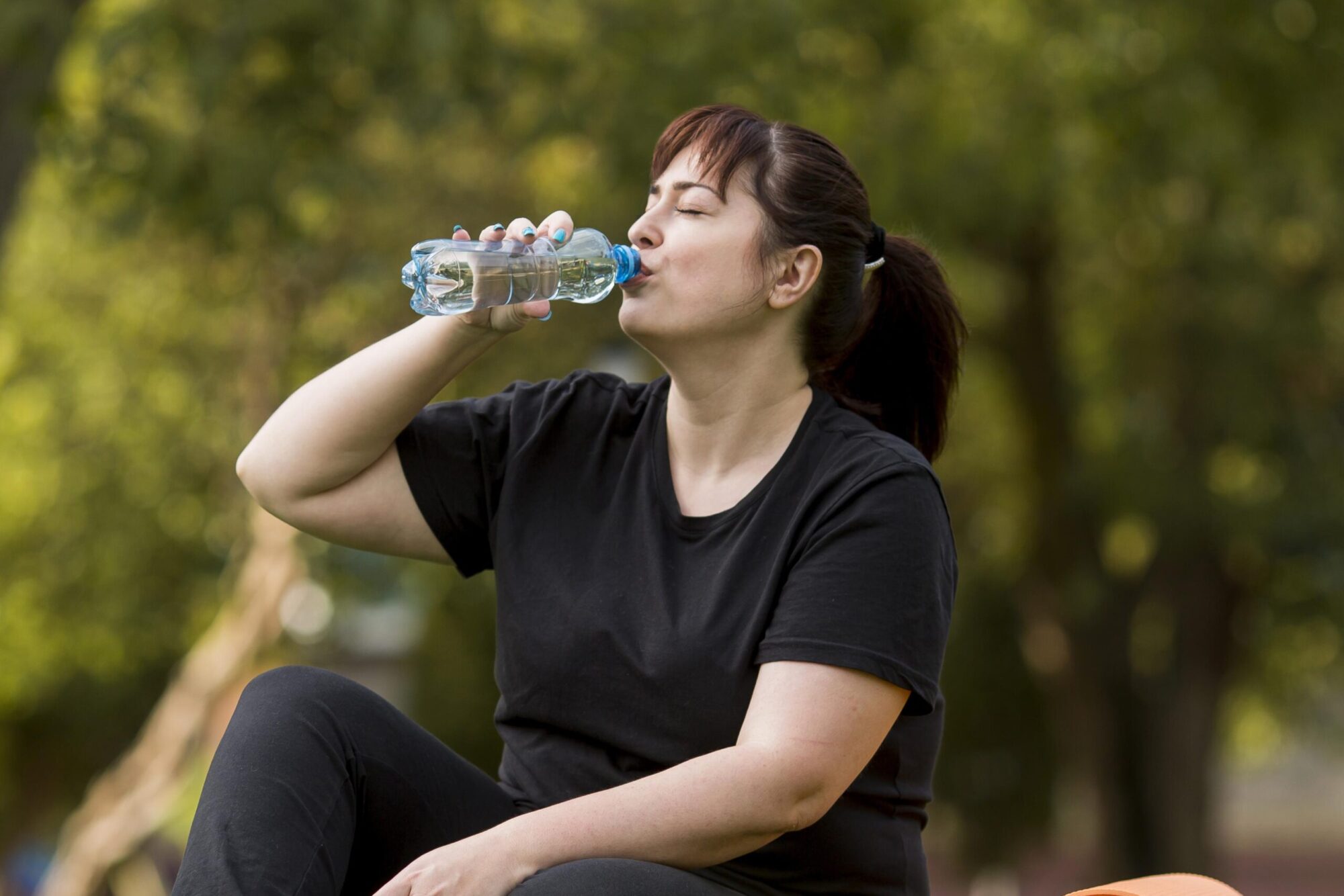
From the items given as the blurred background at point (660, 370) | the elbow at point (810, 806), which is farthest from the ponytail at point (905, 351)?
the blurred background at point (660, 370)

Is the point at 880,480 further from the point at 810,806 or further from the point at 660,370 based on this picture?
the point at 660,370

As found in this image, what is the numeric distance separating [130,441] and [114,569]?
124cm

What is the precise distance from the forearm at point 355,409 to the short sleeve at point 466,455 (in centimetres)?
6

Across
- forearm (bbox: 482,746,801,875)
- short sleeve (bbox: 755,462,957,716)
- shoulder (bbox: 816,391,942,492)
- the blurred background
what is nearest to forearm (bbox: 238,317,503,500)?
shoulder (bbox: 816,391,942,492)

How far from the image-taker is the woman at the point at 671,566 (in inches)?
76.3

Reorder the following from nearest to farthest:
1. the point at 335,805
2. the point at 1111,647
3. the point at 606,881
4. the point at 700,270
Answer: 1. the point at 606,881
2. the point at 335,805
3. the point at 700,270
4. the point at 1111,647

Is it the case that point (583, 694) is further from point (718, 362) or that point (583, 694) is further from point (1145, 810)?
point (1145, 810)

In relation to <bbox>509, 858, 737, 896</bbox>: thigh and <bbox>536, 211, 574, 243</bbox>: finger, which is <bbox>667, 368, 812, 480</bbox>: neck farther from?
<bbox>509, 858, 737, 896</bbox>: thigh

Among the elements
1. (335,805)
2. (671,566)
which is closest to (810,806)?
(671,566)

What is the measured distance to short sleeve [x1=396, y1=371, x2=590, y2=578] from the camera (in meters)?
2.49

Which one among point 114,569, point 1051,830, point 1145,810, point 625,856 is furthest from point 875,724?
point 1051,830

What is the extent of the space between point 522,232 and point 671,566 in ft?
1.79

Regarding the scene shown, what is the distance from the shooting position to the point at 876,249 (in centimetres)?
255

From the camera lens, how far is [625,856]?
192 centimetres
